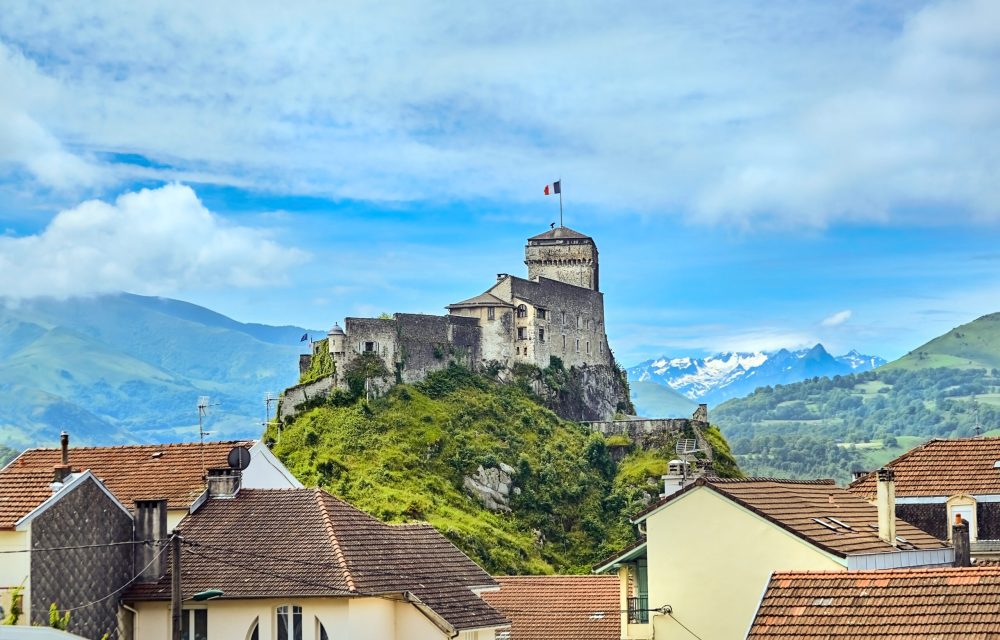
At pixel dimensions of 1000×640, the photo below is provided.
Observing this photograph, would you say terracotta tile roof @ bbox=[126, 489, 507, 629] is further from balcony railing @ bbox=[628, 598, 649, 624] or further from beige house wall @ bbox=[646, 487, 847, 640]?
beige house wall @ bbox=[646, 487, 847, 640]

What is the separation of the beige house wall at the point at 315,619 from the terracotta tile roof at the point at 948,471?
71.6ft

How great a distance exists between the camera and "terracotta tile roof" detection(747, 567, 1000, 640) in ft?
96.0

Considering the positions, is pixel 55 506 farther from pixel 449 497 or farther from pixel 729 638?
pixel 449 497

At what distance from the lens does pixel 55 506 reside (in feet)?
123

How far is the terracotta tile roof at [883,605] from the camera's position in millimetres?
29250

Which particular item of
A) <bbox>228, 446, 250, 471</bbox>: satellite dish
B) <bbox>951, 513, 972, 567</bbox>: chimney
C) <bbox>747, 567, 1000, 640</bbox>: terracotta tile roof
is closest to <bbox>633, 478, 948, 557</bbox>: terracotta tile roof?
<bbox>951, 513, 972, 567</bbox>: chimney

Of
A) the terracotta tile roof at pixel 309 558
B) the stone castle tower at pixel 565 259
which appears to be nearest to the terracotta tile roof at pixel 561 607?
the terracotta tile roof at pixel 309 558

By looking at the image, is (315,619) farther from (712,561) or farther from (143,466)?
(712,561)

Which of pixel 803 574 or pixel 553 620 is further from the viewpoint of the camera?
pixel 553 620

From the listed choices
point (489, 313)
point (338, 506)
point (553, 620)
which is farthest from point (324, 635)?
point (489, 313)

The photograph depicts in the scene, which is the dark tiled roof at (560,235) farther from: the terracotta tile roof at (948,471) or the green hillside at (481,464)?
the terracotta tile roof at (948,471)

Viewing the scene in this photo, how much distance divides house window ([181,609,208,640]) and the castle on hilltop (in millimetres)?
84843

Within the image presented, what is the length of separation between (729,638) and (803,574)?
10.8 metres

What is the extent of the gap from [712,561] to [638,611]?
2.45m
